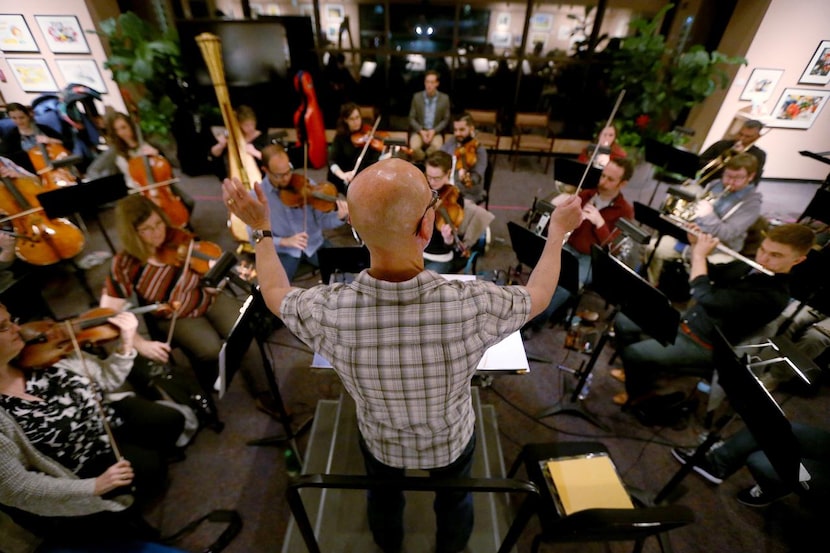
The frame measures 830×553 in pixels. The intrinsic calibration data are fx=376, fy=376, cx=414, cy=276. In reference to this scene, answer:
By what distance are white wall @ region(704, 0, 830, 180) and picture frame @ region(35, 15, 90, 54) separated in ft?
27.5

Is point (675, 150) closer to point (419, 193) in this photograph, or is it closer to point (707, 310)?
point (707, 310)

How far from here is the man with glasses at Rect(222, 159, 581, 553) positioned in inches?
38.8

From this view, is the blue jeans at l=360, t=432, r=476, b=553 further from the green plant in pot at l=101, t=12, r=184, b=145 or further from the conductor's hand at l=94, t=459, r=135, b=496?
the green plant in pot at l=101, t=12, r=184, b=145

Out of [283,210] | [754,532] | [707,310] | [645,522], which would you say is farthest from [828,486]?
[283,210]

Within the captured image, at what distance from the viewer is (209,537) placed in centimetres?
219

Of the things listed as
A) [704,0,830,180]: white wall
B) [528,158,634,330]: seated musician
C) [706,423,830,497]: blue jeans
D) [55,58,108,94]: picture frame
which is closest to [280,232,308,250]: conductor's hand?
[528,158,634,330]: seated musician

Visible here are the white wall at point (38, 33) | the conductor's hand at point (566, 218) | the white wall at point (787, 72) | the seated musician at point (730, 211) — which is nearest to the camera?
the conductor's hand at point (566, 218)

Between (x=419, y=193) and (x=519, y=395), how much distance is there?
2516 mm

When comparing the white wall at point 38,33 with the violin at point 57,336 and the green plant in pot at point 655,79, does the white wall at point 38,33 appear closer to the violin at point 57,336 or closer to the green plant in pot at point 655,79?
the violin at point 57,336

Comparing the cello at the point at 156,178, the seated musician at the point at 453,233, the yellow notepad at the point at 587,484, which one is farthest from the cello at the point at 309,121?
the yellow notepad at the point at 587,484

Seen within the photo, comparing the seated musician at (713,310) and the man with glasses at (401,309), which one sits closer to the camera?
the man with glasses at (401,309)

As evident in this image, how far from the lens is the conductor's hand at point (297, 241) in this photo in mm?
3217

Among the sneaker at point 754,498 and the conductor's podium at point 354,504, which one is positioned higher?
the conductor's podium at point 354,504

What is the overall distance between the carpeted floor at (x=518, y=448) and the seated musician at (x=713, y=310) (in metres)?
0.39
